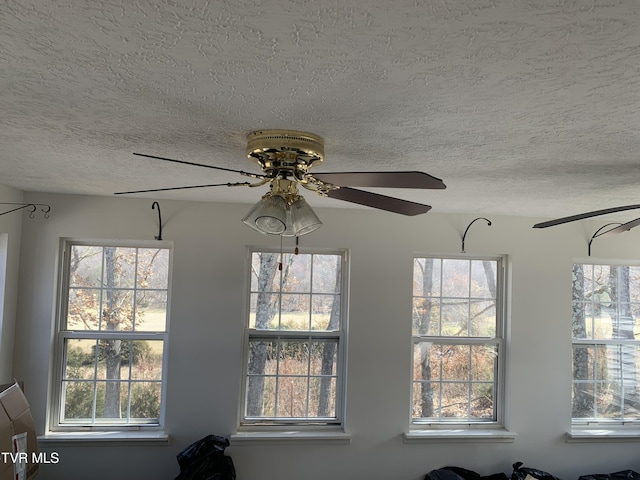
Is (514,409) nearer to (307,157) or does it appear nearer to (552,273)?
(552,273)

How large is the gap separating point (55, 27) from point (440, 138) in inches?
45.7

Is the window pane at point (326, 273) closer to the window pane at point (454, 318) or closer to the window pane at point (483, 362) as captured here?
the window pane at point (454, 318)

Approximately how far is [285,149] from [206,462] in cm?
235

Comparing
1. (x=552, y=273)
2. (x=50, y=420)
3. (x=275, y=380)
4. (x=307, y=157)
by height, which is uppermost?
(x=307, y=157)

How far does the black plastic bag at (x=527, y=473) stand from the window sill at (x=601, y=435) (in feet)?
1.26

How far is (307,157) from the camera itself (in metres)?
1.57

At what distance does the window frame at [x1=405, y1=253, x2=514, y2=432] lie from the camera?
11.4ft

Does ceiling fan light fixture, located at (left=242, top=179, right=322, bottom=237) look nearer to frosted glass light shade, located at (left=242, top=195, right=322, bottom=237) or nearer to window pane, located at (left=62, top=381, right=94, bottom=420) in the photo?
frosted glass light shade, located at (left=242, top=195, right=322, bottom=237)

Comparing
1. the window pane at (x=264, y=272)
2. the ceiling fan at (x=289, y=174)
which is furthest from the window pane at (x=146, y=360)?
the ceiling fan at (x=289, y=174)

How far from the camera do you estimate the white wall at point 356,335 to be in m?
3.11

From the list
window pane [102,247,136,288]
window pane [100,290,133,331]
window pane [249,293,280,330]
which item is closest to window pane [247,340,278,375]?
window pane [249,293,280,330]

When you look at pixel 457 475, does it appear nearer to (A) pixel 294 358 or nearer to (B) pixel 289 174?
(A) pixel 294 358

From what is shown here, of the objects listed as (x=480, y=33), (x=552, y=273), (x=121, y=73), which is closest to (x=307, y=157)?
(x=121, y=73)

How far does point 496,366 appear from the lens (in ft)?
11.8
